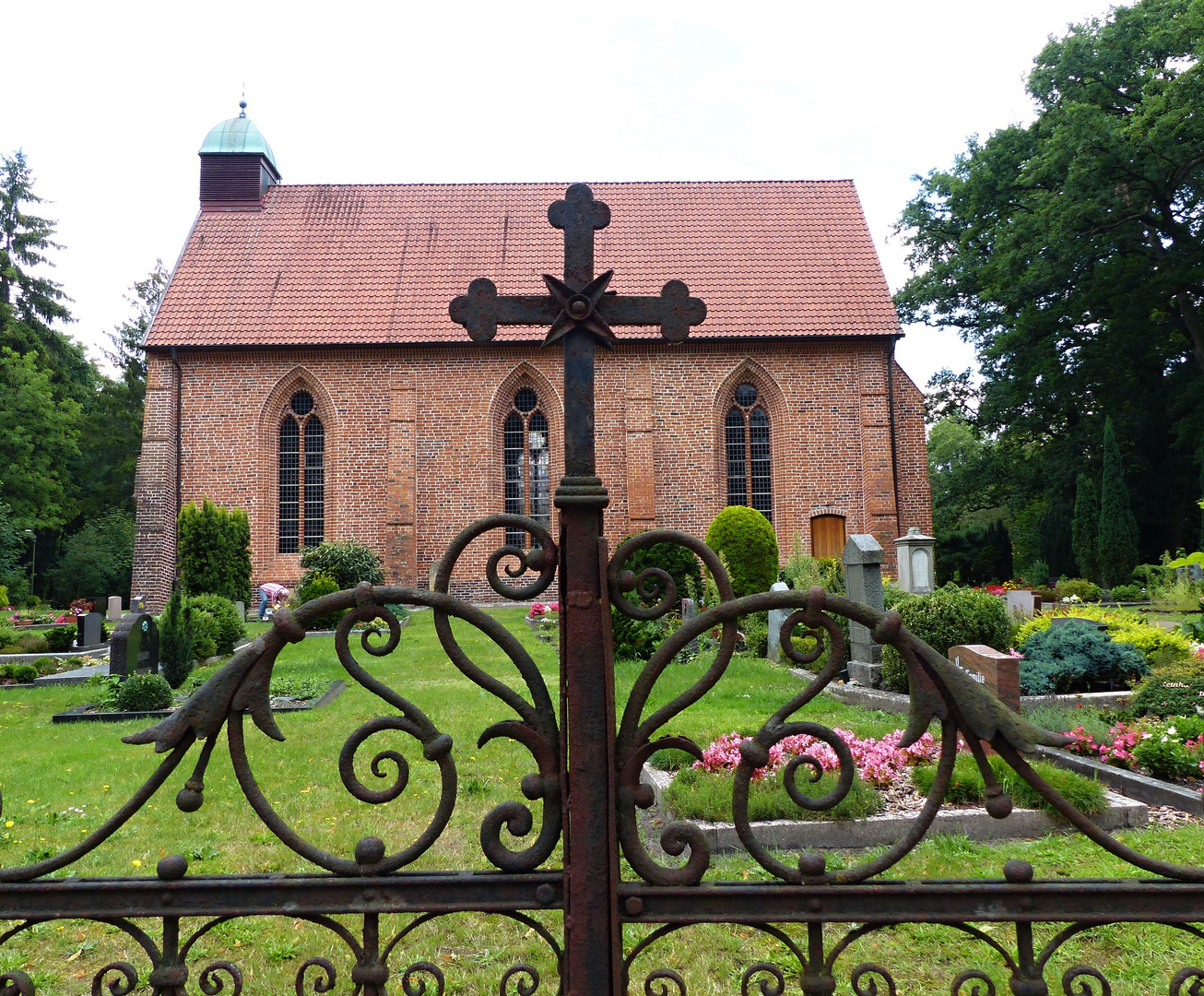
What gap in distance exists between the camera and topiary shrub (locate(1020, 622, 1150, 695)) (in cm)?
766

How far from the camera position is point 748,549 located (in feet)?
46.9

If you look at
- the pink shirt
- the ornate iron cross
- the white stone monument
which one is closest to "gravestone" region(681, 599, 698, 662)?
the white stone monument

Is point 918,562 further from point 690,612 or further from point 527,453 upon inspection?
point 527,453

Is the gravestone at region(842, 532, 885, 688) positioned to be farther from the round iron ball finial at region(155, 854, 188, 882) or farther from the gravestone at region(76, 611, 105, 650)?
the gravestone at region(76, 611, 105, 650)

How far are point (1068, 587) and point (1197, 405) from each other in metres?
7.80

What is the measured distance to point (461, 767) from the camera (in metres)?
5.73

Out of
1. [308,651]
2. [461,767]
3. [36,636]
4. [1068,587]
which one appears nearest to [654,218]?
[1068,587]

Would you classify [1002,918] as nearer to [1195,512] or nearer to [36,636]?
[36,636]

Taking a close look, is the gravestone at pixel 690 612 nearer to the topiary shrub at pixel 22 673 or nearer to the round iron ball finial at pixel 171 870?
the topiary shrub at pixel 22 673

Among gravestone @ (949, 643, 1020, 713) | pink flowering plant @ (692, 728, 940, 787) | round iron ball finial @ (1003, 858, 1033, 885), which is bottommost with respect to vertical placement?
pink flowering plant @ (692, 728, 940, 787)

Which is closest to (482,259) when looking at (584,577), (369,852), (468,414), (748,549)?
(468,414)

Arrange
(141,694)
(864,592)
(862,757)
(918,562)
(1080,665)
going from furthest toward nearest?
(918,562) < (864,592) < (141,694) < (1080,665) < (862,757)

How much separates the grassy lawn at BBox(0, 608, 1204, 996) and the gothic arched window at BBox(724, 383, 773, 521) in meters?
12.8

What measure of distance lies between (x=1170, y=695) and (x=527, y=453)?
16040 millimetres
